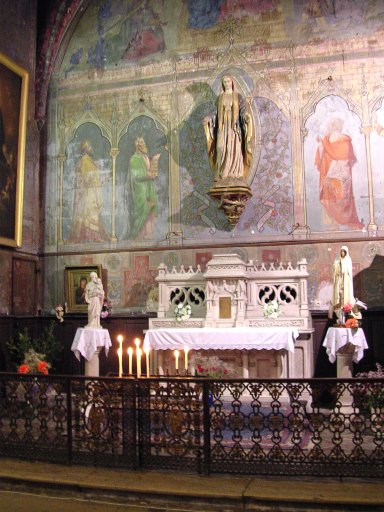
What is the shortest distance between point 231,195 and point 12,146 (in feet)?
16.1

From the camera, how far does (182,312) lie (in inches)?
476

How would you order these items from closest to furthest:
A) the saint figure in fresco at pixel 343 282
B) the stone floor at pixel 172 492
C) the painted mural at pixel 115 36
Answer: the stone floor at pixel 172 492 → the saint figure in fresco at pixel 343 282 → the painted mural at pixel 115 36

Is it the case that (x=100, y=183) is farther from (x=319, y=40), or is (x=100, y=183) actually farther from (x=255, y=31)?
(x=319, y=40)

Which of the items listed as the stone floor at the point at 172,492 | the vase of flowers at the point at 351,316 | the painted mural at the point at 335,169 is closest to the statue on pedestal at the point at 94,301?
the painted mural at the point at 335,169

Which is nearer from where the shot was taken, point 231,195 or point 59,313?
point 231,195

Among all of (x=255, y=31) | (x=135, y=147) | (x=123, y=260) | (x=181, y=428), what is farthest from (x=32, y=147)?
(x=181, y=428)

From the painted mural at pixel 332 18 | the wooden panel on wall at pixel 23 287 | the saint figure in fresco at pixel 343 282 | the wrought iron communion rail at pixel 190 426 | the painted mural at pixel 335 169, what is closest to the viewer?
the wrought iron communion rail at pixel 190 426

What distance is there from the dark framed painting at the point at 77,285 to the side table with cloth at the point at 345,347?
5622 mm

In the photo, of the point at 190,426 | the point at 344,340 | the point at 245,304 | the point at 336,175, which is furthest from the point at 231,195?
the point at 190,426

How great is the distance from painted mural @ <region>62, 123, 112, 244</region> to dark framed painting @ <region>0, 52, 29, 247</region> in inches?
48.2

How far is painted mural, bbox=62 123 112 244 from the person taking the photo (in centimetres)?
1402

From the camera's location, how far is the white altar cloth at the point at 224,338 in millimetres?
10633

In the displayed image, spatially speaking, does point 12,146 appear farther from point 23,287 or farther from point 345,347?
point 345,347

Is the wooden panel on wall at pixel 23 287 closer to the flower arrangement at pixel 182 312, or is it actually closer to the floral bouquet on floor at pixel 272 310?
the flower arrangement at pixel 182 312
